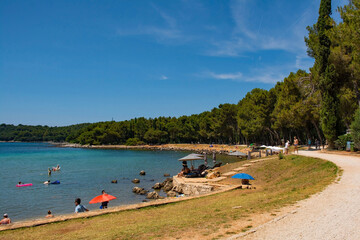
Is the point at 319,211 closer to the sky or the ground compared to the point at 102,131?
closer to the ground

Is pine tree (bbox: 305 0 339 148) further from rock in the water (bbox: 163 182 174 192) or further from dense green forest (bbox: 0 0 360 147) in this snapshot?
rock in the water (bbox: 163 182 174 192)

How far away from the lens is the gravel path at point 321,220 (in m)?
6.22

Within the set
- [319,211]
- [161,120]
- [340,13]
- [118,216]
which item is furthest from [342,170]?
[161,120]

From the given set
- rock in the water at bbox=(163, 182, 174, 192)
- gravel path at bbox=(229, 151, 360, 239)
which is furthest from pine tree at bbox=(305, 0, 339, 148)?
gravel path at bbox=(229, 151, 360, 239)

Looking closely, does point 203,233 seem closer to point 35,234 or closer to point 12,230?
point 35,234

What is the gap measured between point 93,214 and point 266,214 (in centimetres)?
697

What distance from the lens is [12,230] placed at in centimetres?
915

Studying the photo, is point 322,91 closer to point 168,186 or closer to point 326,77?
point 326,77

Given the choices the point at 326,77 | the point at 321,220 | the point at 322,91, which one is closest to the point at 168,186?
the point at 322,91

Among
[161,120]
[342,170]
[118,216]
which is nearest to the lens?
[118,216]

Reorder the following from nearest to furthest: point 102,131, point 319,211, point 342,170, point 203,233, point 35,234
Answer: point 203,233 < point 319,211 < point 35,234 < point 342,170 < point 102,131

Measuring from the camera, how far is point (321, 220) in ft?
23.6

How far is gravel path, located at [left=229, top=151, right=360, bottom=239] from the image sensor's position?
6223mm

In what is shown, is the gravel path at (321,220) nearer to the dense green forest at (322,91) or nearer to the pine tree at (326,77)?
the dense green forest at (322,91)
